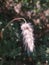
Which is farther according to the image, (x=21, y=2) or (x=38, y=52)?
(x=21, y=2)

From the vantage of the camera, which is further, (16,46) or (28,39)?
(16,46)

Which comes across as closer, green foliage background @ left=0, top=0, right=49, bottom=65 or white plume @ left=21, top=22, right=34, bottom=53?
white plume @ left=21, top=22, right=34, bottom=53

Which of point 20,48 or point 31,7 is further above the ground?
point 31,7

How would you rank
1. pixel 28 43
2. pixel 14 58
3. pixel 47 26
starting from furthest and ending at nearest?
1. pixel 47 26
2. pixel 14 58
3. pixel 28 43

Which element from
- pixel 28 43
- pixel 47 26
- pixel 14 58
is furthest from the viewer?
pixel 47 26

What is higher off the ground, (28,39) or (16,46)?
(16,46)

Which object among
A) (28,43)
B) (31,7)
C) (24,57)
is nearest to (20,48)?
(24,57)

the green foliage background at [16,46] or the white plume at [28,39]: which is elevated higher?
the green foliage background at [16,46]

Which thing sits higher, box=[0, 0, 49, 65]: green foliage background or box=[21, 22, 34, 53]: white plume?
box=[0, 0, 49, 65]: green foliage background

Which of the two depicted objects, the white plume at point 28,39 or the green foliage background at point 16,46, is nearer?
the white plume at point 28,39

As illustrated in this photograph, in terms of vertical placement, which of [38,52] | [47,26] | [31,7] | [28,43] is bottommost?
[28,43]

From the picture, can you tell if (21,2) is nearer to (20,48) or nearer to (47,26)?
(47,26)
